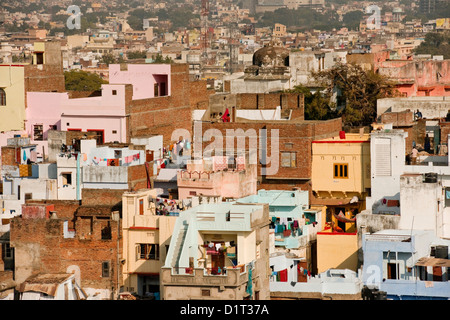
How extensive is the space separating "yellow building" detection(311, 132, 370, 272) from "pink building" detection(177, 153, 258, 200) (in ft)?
8.66

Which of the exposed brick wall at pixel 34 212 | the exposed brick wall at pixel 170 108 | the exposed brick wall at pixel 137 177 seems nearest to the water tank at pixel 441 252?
the exposed brick wall at pixel 137 177

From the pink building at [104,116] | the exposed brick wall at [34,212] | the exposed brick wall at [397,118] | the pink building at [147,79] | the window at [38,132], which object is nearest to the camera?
the exposed brick wall at [34,212]

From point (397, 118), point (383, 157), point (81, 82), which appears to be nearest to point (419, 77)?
point (397, 118)

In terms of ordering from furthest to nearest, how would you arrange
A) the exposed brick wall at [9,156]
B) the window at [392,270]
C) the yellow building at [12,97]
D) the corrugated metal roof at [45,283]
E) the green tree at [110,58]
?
the green tree at [110,58]
the yellow building at [12,97]
the exposed brick wall at [9,156]
the window at [392,270]
the corrugated metal roof at [45,283]

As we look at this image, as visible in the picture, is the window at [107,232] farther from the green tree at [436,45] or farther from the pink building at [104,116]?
the green tree at [436,45]

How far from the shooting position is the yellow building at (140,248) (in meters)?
29.4

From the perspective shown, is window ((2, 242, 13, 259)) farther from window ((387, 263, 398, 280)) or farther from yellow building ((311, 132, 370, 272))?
window ((387, 263, 398, 280))

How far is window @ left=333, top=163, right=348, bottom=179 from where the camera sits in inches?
1435

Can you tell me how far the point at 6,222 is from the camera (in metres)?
Result: 33.7

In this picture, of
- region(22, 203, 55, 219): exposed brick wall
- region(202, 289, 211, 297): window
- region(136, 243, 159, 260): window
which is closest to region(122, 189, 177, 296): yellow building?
region(136, 243, 159, 260): window

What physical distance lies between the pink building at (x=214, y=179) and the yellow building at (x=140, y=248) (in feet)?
9.38

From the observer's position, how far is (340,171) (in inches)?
1441

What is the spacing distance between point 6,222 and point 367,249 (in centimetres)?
954
